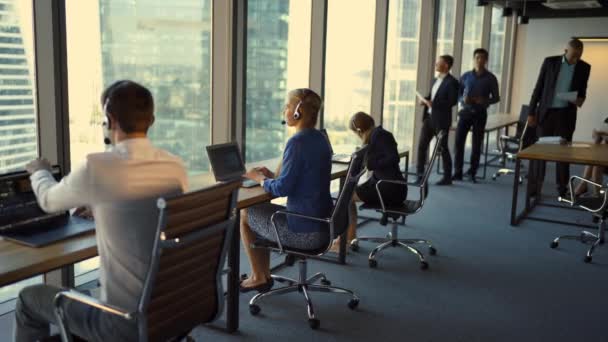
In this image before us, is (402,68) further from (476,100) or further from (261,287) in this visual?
(261,287)

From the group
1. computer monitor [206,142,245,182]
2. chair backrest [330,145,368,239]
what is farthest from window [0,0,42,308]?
chair backrest [330,145,368,239]

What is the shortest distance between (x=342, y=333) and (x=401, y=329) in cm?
34

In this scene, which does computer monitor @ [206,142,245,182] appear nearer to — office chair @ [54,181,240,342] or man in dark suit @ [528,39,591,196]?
office chair @ [54,181,240,342]

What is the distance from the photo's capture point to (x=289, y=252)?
10.6ft

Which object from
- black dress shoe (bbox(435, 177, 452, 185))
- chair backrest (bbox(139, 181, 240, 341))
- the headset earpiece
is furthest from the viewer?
black dress shoe (bbox(435, 177, 452, 185))

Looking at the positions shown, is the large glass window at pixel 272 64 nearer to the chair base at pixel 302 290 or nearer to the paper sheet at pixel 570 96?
the chair base at pixel 302 290

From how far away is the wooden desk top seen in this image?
16.3ft

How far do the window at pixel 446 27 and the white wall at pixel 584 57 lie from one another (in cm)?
333

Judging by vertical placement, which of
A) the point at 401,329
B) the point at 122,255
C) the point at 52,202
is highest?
the point at 52,202

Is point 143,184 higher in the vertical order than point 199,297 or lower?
higher

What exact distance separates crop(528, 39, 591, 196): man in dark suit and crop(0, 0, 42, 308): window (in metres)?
4.73

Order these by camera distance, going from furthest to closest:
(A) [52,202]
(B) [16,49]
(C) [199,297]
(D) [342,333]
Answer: (D) [342,333] → (B) [16,49] → (C) [199,297] → (A) [52,202]

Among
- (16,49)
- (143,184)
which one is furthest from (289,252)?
(16,49)

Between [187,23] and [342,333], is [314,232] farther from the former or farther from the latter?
[187,23]
